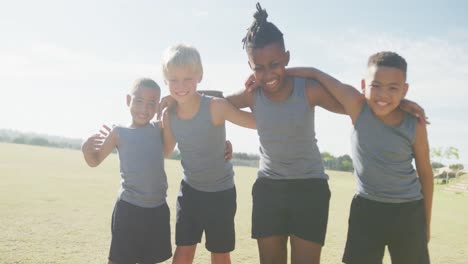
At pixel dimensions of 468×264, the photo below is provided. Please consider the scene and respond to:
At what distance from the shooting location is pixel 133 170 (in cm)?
389

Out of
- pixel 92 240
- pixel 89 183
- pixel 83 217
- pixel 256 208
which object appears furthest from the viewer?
pixel 89 183

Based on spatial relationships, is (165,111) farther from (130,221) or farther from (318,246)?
(318,246)

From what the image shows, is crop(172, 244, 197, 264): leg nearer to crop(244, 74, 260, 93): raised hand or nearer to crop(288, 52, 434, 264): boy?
crop(288, 52, 434, 264): boy

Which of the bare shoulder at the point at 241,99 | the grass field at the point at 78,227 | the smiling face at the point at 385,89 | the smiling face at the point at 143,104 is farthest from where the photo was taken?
the grass field at the point at 78,227

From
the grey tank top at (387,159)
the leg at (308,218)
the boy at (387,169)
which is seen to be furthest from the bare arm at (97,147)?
the grey tank top at (387,159)

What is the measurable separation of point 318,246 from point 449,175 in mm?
26402

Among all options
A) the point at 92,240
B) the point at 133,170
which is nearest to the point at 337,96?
the point at 133,170

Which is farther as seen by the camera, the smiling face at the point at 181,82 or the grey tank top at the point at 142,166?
the grey tank top at the point at 142,166

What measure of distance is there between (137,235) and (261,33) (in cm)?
197

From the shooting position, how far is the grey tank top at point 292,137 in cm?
337

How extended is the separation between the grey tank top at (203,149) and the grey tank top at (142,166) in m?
0.25

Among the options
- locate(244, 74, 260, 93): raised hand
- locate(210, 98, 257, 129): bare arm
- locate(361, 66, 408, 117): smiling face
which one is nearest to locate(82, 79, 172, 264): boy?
locate(210, 98, 257, 129): bare arm

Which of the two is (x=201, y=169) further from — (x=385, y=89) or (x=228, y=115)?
(x=385, y=89)

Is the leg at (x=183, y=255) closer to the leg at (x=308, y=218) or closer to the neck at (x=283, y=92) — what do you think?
the leg at (x=308, y=218)
